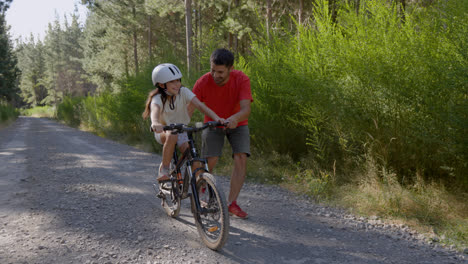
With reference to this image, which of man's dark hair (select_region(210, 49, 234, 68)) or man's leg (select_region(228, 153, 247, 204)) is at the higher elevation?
man's dark hair (select_region(210, 49, 234, 68))

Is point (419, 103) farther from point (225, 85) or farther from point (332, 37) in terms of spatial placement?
point (225, 85)

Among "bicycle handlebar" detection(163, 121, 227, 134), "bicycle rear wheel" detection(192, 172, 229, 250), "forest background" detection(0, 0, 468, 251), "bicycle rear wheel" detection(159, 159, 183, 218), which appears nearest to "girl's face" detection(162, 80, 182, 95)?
"bicycle handlebar" detection(163, 121, 227, 134)

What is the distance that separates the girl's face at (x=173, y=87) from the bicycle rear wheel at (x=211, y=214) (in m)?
1.07

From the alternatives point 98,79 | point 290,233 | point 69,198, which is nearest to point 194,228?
point 290,233

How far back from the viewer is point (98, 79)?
139 ft

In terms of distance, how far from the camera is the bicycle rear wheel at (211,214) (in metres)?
3.36

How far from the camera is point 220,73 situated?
13.8ft

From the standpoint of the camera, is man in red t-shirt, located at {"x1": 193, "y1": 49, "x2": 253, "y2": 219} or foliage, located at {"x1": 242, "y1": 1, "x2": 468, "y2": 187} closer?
man in red t-shirt, located at {"x1": 193, "y1": 49, "x2": 253, "y2": 219}

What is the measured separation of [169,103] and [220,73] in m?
0.75

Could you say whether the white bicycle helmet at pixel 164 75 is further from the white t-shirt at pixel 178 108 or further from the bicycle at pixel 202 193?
the bicycle at pixel 202 193

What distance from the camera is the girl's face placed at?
12.9ft

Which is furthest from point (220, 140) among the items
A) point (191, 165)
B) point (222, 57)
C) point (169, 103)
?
point (222, 57)

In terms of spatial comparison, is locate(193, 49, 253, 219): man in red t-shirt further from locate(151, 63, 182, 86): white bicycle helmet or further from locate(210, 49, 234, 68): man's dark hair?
locate(151, 63, 182, 86): white bicycle helmet

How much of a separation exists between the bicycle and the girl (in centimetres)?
22
